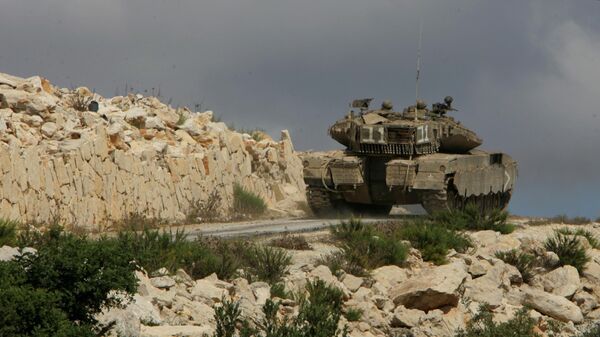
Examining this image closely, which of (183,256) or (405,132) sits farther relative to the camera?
(405,132)

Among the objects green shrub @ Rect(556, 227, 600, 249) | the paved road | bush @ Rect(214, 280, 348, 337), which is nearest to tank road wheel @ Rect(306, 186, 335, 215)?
the paved road

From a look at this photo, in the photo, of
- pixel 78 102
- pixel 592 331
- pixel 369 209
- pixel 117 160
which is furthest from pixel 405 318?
pixel 78 102

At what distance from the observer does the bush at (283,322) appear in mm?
13852

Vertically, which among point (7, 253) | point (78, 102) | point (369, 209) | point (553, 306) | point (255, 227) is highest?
point (78, 102)

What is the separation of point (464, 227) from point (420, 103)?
771 cm

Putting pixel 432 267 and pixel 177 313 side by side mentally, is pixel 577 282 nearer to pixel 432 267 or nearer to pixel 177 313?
pixel 432 267

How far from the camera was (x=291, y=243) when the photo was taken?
21.5 meters

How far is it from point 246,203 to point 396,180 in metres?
5.55

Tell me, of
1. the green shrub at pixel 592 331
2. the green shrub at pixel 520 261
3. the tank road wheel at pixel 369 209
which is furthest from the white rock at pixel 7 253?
the tank road wheel at pixel 369 209

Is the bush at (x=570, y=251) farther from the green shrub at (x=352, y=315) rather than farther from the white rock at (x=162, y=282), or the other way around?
the white rock at (x=162, y=282)

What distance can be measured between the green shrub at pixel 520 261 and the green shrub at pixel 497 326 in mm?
3534

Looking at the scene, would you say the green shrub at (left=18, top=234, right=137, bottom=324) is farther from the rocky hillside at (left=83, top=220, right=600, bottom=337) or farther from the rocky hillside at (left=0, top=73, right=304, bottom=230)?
the rocky hillside at (left=0, top=73, right=304, bottom=230)

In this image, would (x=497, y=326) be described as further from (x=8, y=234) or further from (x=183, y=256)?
(x=8, y=234)

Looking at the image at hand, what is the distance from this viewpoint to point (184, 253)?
58.3 feet
